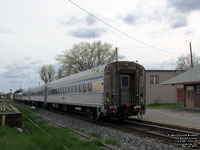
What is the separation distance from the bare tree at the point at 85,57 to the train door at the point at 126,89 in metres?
35.9

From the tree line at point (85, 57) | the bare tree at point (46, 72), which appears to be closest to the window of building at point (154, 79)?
the tree line at point (85, 57)

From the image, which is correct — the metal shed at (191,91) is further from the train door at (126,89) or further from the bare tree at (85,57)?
the bare tree at (85,57)

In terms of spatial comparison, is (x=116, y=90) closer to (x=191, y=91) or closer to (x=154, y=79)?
(x=191, y=91)

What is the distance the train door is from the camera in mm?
12592

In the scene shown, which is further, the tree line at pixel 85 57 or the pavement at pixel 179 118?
the tree line at pixel 85 57

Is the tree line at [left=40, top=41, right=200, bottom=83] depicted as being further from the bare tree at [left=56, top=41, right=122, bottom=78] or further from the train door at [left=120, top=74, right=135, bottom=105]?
the train door at [left=120, top=74, right=135, bottom=105]

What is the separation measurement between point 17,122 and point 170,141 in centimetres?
801

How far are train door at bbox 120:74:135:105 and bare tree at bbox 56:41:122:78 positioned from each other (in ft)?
118

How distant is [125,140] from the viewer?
8.44 meters

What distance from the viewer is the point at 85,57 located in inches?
1964

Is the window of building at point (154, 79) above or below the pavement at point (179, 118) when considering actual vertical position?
above

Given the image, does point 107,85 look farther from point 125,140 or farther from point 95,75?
point 125,140

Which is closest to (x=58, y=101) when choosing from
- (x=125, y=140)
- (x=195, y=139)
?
(x=125, y=140)

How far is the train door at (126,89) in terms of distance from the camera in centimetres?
1259
